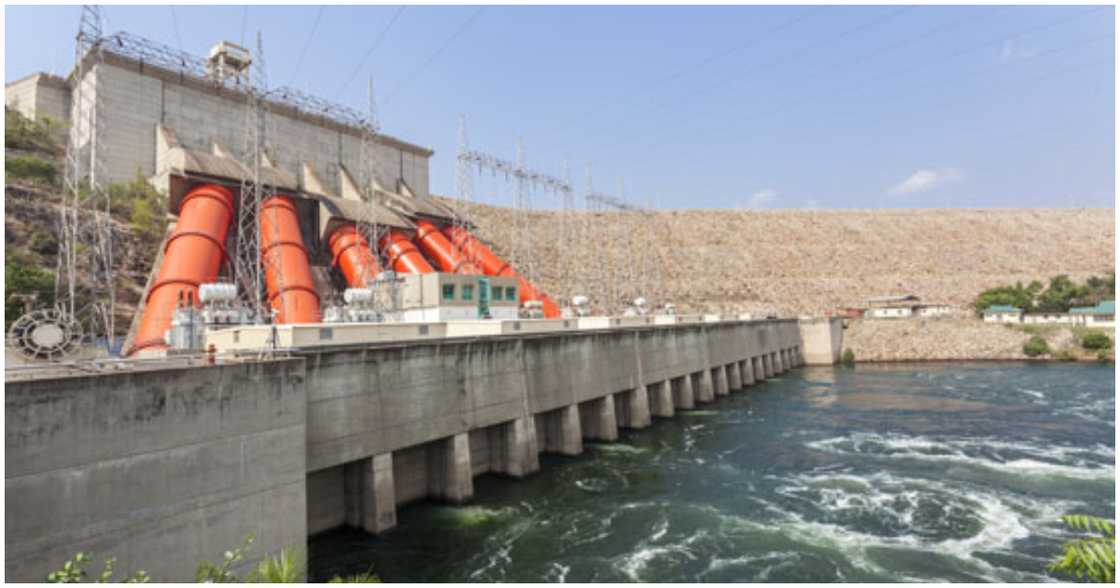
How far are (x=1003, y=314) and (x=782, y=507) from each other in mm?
73970

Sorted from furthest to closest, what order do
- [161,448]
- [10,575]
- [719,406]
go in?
[719,406], [161,448], [10,575]

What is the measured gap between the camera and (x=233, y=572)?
14250 millimetres

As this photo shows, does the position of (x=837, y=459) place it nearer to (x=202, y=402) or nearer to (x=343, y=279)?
(x=202, y=402)

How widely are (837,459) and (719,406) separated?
15589 millimetres

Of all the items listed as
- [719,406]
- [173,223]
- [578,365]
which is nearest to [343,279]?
[173,223]

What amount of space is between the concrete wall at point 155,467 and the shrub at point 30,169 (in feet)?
126

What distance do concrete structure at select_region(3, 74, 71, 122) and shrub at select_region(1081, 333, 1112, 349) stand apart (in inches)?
3943

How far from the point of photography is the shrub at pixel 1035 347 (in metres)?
63.6

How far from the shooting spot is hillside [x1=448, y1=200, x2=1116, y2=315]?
309 feet

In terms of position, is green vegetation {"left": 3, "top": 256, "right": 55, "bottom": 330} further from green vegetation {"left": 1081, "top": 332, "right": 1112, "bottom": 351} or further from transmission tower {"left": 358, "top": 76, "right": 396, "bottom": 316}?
green vegetation {"left": 1081, "top": 332, "right": 1112, "bottom": 351}

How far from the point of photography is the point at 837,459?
1103 inches

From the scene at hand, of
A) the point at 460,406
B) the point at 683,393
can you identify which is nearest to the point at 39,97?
the point at 460,406

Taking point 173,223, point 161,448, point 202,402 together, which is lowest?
point 161,448

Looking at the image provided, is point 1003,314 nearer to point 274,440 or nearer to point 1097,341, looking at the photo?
point 1097,341
